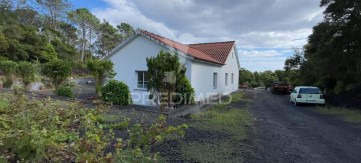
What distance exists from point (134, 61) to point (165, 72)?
601cm

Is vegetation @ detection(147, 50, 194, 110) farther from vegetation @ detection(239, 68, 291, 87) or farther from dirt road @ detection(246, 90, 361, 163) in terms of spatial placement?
vegetation @ detection(239, 68, 291, 87)

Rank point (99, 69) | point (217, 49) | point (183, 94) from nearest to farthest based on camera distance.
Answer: point (183, 94) → point (99, 69) → point (217, 49)

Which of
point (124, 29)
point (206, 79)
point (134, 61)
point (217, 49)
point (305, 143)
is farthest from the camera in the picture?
point (124, 29)

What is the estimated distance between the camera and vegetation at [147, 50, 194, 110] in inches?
491

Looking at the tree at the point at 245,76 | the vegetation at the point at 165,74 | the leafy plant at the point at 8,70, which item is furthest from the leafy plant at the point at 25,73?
the tree at the point at 245,76

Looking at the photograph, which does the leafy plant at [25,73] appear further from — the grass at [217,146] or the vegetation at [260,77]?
the vegetation at [260,77]

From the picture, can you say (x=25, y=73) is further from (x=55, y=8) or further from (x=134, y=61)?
(x=55, y=8)

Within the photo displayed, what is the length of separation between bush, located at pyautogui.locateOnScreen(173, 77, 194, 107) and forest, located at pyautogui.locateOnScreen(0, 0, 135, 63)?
25.1 metres

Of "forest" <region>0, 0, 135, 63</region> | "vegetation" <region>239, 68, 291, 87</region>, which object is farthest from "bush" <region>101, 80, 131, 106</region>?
"vegetation" <region>239, 68, 291, 87</region>

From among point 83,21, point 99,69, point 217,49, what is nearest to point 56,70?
point 99,69

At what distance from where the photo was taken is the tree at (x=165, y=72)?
12.5 m

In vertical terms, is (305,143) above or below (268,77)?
below

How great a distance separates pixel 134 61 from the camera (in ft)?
58.9

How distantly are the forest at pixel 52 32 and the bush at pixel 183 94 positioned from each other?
25.1 m
